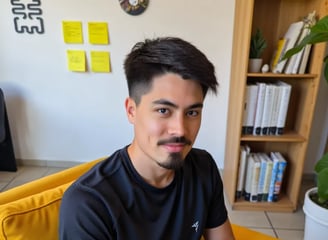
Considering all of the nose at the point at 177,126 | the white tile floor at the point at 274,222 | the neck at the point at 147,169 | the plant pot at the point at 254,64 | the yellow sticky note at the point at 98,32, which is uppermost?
the yellow sticky note at the point at 98,32

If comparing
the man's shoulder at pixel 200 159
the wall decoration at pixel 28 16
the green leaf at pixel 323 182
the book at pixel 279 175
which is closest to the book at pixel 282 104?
the book at pixel 279 175

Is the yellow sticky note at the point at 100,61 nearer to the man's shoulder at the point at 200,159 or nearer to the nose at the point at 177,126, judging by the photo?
the man's shoulder at the point at 200,159

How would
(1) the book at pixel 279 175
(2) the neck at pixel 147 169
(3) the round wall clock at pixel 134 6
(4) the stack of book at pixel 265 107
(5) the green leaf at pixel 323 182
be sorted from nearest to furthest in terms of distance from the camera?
(2) the neck at pixel 147 169 < (5) the green leaf at pixel 323 182 < (4) the stack of book at pixel 265 107 < (1) the book at pixel 279 175 < (3) the round wall clock at pixel 134 6

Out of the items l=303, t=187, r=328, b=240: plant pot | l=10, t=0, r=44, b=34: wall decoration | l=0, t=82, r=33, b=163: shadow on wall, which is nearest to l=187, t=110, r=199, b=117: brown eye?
l=303, t=187, r=328, b=240: plant pot

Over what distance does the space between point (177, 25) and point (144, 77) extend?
4.71ft

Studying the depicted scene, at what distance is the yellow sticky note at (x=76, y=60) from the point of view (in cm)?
217

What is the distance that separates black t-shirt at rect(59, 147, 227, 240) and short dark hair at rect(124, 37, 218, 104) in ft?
0.76

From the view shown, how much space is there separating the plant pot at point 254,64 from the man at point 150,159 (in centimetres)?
105

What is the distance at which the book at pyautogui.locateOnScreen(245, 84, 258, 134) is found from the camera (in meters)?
1.75

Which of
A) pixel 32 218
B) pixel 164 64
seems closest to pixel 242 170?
pixel 164 64

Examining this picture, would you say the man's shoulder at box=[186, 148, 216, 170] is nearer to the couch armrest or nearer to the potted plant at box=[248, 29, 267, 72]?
the couch armrest

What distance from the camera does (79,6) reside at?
2057 millimetres

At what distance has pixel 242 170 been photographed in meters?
1.92

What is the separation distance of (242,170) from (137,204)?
1333 mm
